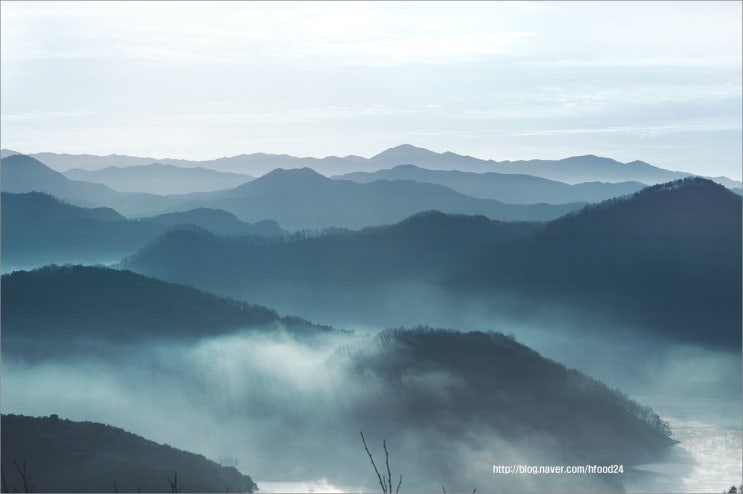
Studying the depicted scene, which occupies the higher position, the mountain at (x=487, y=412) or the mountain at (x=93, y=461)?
the mountain at (x=487, y=412)

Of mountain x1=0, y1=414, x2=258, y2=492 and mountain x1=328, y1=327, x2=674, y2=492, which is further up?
mountain x1=328, y1=327, x2=674, y2=492

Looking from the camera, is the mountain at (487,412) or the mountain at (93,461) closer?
the mountain at (93,461)

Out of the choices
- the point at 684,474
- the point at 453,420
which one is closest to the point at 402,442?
the point at 453,420

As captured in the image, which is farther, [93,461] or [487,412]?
[487,412]

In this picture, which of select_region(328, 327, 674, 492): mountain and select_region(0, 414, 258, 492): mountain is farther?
select_region(328, 327, 674, 492): mountain

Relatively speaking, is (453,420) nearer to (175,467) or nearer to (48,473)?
(175,467)

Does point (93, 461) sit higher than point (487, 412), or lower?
lower

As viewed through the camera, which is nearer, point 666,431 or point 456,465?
point 456,465

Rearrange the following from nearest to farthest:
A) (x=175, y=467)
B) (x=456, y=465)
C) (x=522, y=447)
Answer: (x=175, y=467) → (x=456, y=465) → (x=522, y=447)
